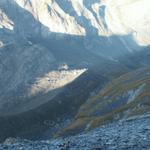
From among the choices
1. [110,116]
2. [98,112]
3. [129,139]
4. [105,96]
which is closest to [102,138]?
[129,139]

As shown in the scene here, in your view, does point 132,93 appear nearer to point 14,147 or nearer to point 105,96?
point 105,96

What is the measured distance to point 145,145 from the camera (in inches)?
1284

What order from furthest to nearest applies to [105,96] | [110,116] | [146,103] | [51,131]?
[51,131] < [105,96] < [110,116] < [146,103]

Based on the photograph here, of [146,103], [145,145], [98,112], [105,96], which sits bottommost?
[145,145]

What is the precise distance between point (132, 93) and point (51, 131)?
→ 56.4 m

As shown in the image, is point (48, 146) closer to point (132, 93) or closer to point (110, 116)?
point (110, 116)

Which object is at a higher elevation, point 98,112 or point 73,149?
point 98,112

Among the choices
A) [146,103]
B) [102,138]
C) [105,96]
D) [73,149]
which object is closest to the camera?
[73,149]

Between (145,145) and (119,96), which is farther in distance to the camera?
(119,96)

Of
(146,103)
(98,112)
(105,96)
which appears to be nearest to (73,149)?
(146,103)

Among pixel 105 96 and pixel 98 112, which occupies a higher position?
pixel 105 96

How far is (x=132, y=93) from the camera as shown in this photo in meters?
148

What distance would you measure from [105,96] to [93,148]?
468 ft

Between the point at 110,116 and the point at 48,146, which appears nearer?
the point at 48,146
